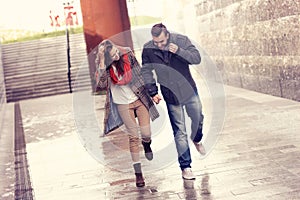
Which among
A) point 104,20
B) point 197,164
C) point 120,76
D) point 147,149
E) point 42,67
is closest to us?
point 120,76

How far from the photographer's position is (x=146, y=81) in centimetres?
570

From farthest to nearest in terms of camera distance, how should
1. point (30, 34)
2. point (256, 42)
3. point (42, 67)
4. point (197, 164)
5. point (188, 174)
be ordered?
point (30, 34), point (42, 67), point (256, 42), point (197, 164), point (188, 174)

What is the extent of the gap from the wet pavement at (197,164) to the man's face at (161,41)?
4.73ft

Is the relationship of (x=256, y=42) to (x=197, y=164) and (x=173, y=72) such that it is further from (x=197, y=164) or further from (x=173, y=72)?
(x=173, y=72)

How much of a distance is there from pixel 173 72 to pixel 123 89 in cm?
54

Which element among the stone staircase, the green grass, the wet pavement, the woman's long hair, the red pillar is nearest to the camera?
the wet pavement

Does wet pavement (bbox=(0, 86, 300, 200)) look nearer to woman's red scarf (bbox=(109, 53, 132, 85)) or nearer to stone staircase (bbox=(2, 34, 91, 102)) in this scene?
woman's red scarf (bbox=(109, 53, 132, 85))

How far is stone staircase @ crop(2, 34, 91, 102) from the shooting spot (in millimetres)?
21531

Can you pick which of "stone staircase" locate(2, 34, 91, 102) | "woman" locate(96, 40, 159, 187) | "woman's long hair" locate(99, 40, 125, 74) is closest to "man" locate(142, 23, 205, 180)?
"woman" locate(96, 40, 159, 187)

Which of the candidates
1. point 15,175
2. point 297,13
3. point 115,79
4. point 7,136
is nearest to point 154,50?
point 115,79

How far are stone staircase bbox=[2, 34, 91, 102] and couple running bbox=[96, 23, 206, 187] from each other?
50.3 ft

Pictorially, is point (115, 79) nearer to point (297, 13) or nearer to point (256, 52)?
point (297, 13)

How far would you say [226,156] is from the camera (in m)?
6.85

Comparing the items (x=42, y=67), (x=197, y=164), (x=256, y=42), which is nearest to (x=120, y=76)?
(x=197, y=164)
